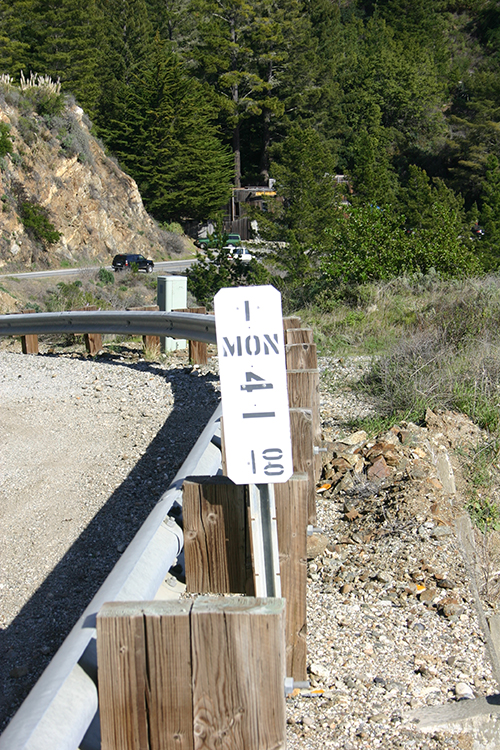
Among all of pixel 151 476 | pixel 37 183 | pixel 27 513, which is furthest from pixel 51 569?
pixel 37 183

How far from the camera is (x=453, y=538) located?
4.54 metres

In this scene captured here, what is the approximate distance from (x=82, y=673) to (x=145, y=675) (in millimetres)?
326

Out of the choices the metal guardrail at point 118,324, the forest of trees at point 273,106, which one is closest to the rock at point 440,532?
the metal guardrail at point 118,324

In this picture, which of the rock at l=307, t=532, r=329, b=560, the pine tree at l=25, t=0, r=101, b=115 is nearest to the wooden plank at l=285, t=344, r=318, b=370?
the rock at l=307, t=532, r=329, b=560

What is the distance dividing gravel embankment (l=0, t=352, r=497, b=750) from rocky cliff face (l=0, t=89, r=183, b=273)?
32254mm

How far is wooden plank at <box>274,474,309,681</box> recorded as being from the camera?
2.82 meters

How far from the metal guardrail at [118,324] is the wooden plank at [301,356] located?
2.58 m

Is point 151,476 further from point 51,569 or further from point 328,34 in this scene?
point 328,34

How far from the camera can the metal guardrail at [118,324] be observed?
8141mm

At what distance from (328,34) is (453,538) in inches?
3558

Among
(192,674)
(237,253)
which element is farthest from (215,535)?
(237,253)

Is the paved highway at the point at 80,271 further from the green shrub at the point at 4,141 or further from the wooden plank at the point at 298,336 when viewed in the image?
the wooden plank at the point at 298,336

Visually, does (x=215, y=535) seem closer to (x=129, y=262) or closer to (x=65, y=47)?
(x=129, y=262)

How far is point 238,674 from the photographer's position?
6.82ft
